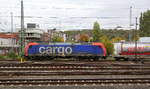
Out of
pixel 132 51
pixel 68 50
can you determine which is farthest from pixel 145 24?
pixel 68 50

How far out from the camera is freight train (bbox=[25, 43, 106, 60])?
24.8m

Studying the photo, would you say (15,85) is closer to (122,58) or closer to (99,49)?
(99,49)

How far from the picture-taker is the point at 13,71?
1495 centimetres

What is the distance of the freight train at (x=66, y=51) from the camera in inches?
978

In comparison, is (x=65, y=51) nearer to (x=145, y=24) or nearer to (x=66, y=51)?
(x=66, y=51)

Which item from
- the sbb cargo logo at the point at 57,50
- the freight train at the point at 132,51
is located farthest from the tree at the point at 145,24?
the sbb cargo logo at the point at 57,50

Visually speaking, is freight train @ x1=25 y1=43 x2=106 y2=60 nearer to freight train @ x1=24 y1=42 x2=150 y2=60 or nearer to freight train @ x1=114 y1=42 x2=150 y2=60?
freight train @ x1=24 y1=42 x2=150 y2=60

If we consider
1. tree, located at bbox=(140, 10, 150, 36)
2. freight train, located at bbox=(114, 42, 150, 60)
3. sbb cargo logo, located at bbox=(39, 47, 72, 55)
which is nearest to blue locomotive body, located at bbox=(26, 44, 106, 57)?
sbb cargo logo, located at bbox=(39, 47, 72, 55)

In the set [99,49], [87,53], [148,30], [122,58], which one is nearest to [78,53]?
[87,53]

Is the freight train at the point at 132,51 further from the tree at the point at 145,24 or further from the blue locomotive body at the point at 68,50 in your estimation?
the tree at the point at 145,24

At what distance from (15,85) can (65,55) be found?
14235 mm

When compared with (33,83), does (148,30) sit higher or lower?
higher

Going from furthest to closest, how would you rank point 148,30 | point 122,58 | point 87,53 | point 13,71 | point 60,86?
1. point 148,30
2. point 122,58
3. point 87,53
4. point 13,71
5. point 60,86

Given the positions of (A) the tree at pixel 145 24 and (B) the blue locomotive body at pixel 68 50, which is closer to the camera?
(B) the blue locomotive body at pixel 68 50
